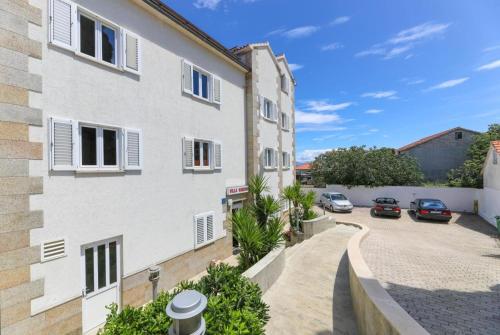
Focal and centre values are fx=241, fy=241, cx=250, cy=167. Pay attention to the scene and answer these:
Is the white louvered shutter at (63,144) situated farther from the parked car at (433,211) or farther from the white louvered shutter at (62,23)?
the parked car at (433,211)

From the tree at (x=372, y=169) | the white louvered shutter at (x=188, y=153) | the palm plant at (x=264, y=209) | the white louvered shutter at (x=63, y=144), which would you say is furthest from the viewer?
the tree at (x=372, y=169)

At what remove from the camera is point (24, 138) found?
497 centimetres

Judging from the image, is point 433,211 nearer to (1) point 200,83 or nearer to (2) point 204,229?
(2) point 204,229

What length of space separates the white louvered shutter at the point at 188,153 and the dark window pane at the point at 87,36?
12.4 ft

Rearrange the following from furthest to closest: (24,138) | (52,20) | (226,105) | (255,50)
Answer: (255,50)
(226,105)
(52,20)
(24,138)

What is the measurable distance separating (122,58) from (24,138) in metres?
3.34

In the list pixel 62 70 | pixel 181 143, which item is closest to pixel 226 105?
pixel 181 143

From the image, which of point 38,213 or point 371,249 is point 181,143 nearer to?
point 38,213

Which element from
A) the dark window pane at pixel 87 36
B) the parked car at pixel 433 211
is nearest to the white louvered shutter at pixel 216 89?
the dark window pane at pixel 87 36

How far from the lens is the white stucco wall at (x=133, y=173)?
5453 mm

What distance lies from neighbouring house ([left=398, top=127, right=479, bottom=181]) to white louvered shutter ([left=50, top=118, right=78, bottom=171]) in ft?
119

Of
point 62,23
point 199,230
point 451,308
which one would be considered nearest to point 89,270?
point 199,230

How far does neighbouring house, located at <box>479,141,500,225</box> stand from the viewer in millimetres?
15905

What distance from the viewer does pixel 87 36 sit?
6270mm
